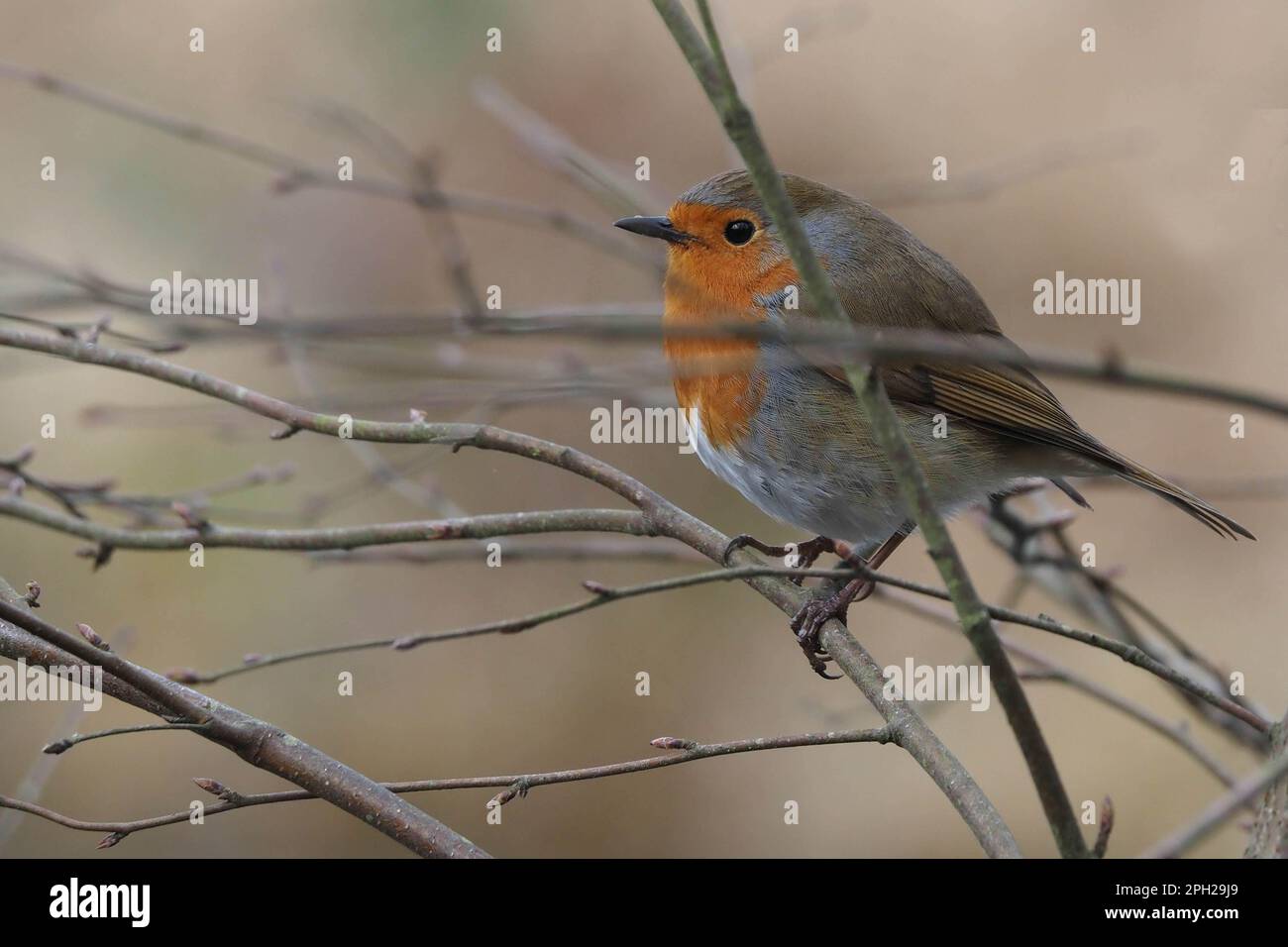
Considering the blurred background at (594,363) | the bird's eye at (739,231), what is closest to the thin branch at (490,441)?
the bird's eye at (739,231)

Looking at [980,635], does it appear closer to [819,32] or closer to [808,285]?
[808,285]

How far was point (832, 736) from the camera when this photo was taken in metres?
1.77

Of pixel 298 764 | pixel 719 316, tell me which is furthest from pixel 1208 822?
pixel 719 316

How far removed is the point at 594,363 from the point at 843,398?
4.47ft

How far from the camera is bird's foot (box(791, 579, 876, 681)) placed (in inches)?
100

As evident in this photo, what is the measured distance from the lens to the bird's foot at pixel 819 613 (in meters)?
2.55

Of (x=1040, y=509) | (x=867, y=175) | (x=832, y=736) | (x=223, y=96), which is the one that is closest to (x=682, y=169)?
(x=867, y=175)

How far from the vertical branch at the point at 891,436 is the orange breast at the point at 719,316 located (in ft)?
4.43

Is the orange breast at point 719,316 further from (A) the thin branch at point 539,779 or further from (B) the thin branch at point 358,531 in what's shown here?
(A) the thin branch at point 539,779

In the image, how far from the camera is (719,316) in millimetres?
2969

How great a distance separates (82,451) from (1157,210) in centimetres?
456

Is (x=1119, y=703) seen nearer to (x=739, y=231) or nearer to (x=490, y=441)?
(x=490, y=441)

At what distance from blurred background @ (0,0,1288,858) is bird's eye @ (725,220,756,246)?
1029mm

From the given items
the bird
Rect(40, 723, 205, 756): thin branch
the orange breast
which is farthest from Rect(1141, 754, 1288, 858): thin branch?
the orange breast
